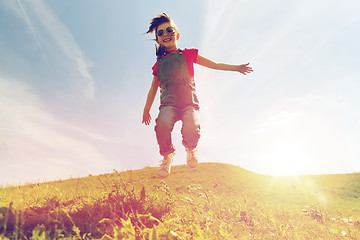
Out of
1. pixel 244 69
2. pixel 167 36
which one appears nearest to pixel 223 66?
pixel 244 69

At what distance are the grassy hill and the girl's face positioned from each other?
96.5 inches

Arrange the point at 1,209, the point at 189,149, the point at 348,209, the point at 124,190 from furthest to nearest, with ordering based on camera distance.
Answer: the point at 348,209
the point at 189,149
the point at 124,190
the point at 1,209

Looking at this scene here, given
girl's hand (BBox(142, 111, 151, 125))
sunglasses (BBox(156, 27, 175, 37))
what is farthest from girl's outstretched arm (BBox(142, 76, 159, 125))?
sunglasses (BBox(156, 27, 175, 37))

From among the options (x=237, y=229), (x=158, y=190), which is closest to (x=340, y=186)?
(x=237, y=229)

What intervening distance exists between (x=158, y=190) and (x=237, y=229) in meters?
1.30

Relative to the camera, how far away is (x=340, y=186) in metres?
7.97

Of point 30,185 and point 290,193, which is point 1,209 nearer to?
point 30,185

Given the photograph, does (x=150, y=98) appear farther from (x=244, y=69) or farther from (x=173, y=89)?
(x=244, y=69)

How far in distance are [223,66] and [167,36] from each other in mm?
1167

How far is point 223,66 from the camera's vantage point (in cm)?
427

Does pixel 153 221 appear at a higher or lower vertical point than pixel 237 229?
higher

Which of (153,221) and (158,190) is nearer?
(153,221)

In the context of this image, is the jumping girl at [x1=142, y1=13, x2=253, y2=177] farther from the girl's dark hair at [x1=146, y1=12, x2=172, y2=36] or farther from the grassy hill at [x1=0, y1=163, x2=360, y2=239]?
the grassy hill at [x1=0, y1=163, x2=360, y2=239]

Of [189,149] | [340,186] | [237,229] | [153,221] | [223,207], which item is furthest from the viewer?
[340,186]
